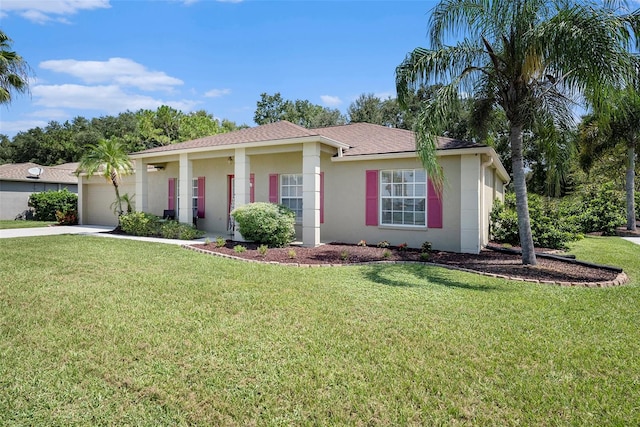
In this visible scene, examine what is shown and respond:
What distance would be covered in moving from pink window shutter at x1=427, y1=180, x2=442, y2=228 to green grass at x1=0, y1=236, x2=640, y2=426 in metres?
4.01

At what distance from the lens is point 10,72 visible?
44.6ft

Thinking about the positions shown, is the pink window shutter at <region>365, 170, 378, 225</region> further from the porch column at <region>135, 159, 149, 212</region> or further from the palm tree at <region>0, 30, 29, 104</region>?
the palm tree at <region>0, 30, 29, 104</region>

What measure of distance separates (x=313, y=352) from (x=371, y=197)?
327 inches

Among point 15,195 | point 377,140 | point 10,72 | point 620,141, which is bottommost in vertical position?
point 15,195

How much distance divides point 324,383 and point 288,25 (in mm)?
12809

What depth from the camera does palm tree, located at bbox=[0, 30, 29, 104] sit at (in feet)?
43.0

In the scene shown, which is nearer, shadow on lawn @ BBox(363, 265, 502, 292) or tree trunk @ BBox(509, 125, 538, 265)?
shadow on lawn @ BBox(363, 265, 502, 292)

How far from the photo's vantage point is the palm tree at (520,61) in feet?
21.4

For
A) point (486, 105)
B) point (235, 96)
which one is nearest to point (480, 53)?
point (486, 105)

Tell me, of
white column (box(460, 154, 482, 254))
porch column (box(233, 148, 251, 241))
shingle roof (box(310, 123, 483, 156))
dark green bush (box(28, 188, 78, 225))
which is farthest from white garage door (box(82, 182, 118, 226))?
white column (box(460, 154, 482, 254))

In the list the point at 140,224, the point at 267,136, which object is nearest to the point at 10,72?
the point at 140,224

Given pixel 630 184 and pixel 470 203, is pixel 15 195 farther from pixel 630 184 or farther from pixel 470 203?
pixel 630 184

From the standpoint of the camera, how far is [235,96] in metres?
23.6

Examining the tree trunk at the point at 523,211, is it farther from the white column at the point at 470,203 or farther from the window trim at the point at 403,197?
the window trim at the point at 403,197
